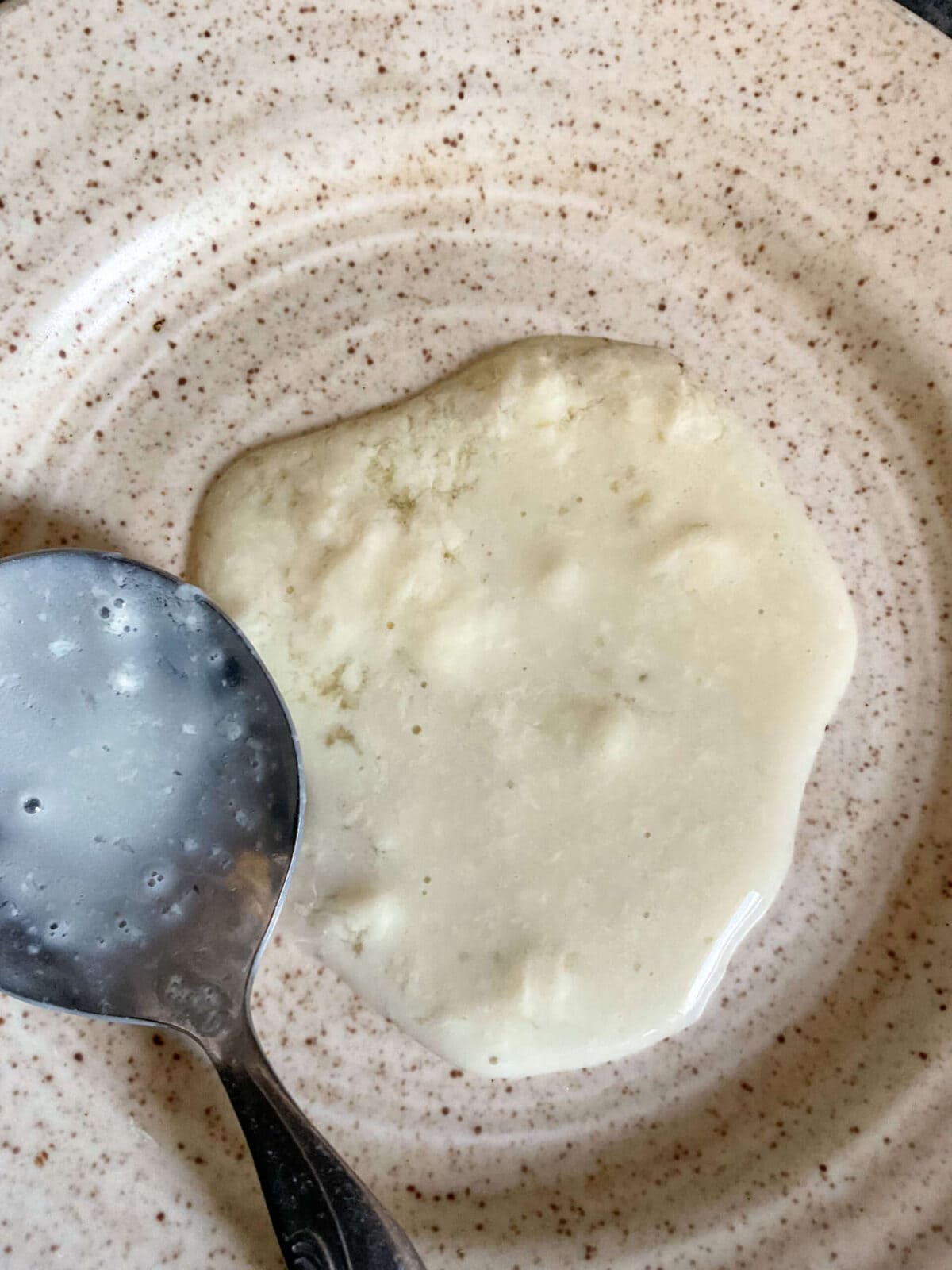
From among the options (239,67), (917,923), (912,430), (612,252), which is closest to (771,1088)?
(917,923)

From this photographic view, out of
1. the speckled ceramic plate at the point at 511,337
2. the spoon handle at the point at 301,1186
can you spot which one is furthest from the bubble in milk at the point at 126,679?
the spoon handle at the point at 301,1186

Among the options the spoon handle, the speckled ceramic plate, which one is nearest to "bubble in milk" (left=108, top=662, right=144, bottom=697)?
the speckled ceramic plate

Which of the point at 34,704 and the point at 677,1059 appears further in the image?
the point at 677,1059

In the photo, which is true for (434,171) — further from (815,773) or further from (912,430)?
(815,773)

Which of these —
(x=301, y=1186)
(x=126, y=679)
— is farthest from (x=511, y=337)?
(x=301, y=1186)

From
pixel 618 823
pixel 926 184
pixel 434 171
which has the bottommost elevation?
pixel 618 823

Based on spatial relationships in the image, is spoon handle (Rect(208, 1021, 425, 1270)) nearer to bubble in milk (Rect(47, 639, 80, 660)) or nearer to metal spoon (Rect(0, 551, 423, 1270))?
metal spoon (Rect(0, 551, 423, 1270))

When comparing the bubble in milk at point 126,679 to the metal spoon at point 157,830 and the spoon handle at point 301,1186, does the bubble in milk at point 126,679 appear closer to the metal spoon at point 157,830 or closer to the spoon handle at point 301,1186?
the metal spoon at point 157,830
